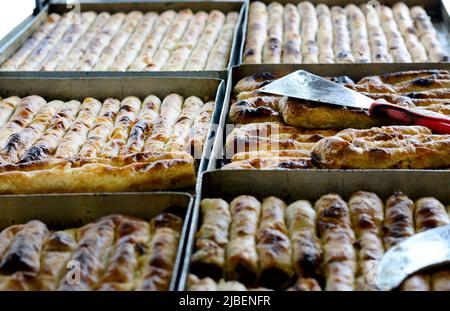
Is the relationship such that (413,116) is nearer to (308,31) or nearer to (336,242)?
(336,242)

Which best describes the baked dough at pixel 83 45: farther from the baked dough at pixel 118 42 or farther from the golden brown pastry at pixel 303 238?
the golden brown pastry at pixel 303 238

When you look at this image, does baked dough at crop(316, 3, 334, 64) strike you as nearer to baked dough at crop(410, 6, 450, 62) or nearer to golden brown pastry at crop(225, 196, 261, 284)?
baked dough at crop(410, 6, 450, 62)

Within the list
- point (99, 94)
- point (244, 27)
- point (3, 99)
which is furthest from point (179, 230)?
point (244, 27)

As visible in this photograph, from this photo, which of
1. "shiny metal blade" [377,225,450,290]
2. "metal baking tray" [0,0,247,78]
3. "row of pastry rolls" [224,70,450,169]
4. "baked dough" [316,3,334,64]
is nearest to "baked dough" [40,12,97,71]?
"metal baking tray" [0,0,247,78]

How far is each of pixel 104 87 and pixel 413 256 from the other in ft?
8.63

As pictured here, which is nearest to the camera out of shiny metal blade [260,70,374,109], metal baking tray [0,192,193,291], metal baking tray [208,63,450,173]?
metal baking tray [0,192,193,291]

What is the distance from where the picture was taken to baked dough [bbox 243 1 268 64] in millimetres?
4820

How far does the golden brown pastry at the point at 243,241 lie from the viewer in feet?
8.11

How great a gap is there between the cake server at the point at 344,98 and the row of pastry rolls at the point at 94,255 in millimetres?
1320

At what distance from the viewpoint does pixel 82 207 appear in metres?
2.89

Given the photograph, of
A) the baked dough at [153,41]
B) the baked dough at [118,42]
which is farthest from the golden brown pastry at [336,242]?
the baked dough at [118,42]

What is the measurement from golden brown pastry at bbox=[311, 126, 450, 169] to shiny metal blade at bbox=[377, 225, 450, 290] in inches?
25.2

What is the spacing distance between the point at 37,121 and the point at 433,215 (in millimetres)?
2499
